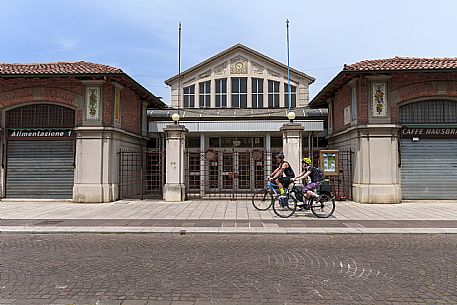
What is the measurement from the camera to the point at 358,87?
49.0 feet

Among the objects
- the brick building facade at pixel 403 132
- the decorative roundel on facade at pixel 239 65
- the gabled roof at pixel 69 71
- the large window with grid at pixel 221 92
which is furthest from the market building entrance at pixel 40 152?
the decorative roundel on facade at pixel 239 65

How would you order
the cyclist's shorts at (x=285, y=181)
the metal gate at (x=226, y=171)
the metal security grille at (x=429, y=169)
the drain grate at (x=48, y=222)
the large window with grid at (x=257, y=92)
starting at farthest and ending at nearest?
the large window with grid at (x=257, y=92), the metal gate at (x=226, y=171), the metal security grille at (x=429, y=169), the cyclist's shorts at (x=285, y=181), the drain grate at (x=48, y=222)

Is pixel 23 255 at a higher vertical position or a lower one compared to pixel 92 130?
lower

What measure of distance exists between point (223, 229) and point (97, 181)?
8.13 metres

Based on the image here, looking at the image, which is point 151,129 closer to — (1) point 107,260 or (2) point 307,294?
(1) point 107,260

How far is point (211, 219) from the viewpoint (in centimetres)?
1037

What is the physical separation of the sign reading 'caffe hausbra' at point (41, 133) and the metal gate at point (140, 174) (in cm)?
243

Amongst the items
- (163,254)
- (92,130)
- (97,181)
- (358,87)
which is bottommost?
(163,254)

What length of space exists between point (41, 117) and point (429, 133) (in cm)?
1705

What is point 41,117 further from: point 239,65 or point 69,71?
point 239,65

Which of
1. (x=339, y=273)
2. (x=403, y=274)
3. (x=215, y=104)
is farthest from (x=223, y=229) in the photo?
(x=215, y=104)

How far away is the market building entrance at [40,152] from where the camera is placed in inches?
610

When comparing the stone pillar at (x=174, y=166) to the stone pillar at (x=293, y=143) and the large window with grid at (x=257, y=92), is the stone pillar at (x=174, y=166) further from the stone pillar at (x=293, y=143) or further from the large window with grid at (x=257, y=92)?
the large window with grid at (x=257, y=92)

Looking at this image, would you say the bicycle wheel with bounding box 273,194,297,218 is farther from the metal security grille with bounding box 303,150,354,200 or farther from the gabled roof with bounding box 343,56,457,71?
the gabled roof with bounding box 343,56,457,71
